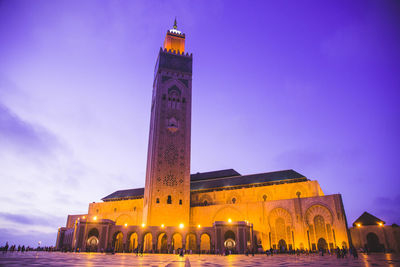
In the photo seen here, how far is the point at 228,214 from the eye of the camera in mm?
35656

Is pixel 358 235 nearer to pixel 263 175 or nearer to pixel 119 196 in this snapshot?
pixel 263 175

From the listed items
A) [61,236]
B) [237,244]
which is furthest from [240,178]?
[61,236]

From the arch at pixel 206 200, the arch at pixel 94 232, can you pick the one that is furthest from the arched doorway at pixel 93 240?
the arch at pixel 206 200

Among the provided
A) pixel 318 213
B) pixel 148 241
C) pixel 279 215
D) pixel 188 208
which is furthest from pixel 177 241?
pixel 318 213

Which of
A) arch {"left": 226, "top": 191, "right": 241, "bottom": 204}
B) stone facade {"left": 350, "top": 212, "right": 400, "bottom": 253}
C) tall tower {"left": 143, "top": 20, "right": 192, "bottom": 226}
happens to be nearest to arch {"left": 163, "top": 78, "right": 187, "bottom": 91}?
tall tower {"left": 143, "top": 20, "right": 192, "bottom": 226}

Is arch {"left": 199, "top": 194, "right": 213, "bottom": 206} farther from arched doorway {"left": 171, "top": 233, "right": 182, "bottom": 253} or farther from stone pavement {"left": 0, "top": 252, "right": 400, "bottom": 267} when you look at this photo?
stone pavement {"left": 0, "top": 252, "right": 400, "bottom": 267}

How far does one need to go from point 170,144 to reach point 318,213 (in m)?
20.3

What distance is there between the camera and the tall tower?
3475 cm

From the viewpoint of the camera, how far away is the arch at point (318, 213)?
28547 mm

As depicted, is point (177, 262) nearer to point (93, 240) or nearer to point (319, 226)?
point (93, 240)

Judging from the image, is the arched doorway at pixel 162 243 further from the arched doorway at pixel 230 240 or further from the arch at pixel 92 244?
→ the arched doorway at pixel 230 240

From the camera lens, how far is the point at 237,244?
2919 centimetres

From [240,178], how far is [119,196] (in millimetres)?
22621

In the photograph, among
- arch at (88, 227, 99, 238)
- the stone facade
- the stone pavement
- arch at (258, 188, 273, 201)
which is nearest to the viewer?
the stone pavement
